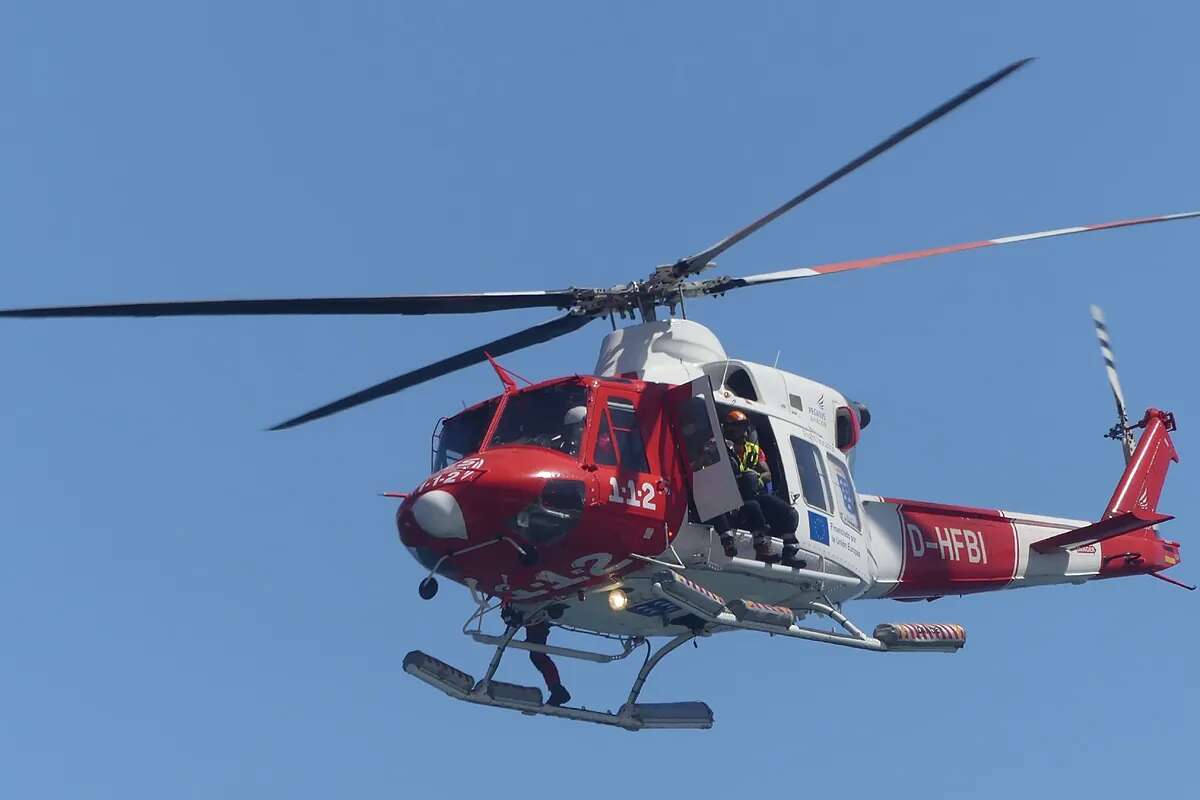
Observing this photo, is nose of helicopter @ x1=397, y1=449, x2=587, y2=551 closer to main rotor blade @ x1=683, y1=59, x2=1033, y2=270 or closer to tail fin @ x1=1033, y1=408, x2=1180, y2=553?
main rotor blade @ x1=683, y1=59, x2=1033, y2=270

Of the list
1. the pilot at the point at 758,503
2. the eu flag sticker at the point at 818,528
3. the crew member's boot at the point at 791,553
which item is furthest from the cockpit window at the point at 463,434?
the eu flag sticker at the point at 818,528

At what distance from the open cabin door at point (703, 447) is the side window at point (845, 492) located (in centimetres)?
222

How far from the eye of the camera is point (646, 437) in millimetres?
19984

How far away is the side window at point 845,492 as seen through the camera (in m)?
21.7

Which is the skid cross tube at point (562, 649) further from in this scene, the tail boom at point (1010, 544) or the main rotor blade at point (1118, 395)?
the main rotor blade at point (1118, 395)

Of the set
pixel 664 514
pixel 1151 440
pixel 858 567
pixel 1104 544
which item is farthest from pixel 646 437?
pixel 1151 440

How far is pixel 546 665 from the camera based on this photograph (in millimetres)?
21234

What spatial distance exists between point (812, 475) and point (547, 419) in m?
3.65

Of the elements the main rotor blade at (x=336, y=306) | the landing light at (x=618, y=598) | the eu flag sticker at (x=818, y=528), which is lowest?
the landing light at (x=618, y=598)

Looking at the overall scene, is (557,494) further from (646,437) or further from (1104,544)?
(1104,544)

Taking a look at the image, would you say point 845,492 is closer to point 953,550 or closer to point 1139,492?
point 953,550

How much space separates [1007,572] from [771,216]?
8.00 m

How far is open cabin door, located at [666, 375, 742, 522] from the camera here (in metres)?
19.8

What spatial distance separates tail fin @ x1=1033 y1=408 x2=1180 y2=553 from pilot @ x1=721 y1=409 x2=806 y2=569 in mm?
6492
